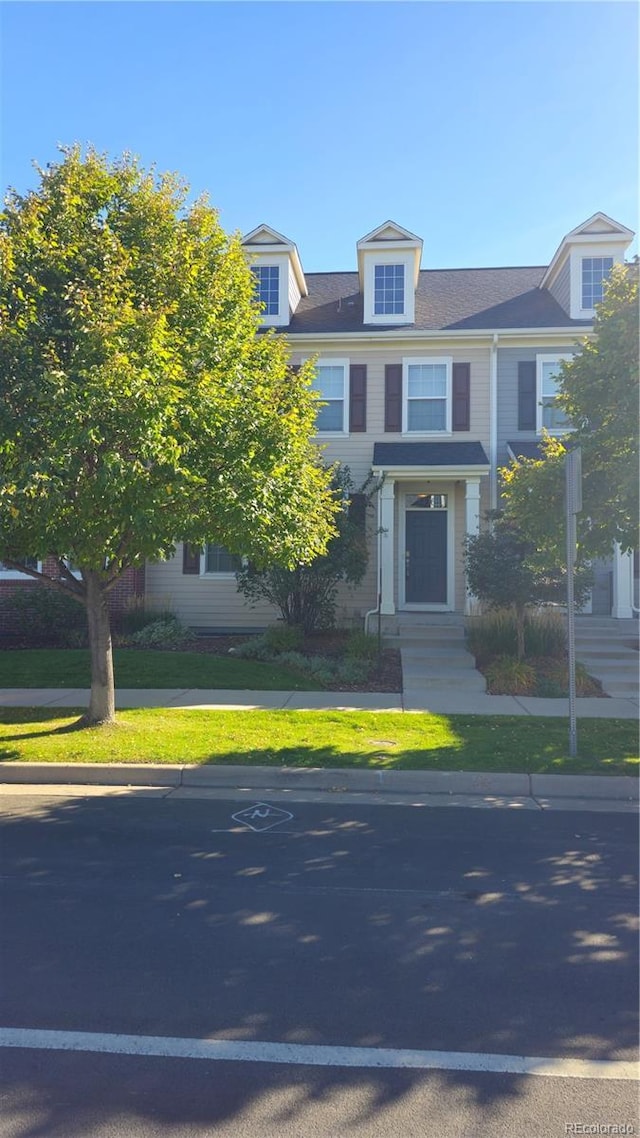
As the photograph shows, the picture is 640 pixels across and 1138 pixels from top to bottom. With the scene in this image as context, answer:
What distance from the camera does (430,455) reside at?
1644cm

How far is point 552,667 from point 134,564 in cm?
747

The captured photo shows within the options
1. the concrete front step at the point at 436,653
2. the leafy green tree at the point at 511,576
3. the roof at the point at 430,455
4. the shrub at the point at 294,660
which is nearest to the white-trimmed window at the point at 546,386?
the roof at the point at 430,455

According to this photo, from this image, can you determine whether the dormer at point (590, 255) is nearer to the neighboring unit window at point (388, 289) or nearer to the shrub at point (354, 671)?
the neighboring unit window at point (388, 289)

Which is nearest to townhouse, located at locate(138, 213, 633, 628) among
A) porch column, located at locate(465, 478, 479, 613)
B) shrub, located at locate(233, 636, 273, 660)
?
porch column, located at locate(465, 478, 479, 613)

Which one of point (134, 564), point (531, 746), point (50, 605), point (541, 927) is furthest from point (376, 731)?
point (50, 605)

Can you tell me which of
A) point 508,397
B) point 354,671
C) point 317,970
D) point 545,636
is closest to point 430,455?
point 508,397

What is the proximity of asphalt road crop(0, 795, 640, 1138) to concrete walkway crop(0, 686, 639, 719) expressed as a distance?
4.02 meters

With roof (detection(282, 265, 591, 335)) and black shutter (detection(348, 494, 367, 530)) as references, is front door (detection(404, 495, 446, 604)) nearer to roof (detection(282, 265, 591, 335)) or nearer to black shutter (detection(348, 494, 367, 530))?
black shutter (detection(348, 494, 367, 530))

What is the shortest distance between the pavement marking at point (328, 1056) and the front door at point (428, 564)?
47.1 feet

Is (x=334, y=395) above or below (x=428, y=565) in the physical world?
above

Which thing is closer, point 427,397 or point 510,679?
point 510,679

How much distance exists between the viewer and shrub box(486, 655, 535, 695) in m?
11.5

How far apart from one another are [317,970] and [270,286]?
16516 millimetres

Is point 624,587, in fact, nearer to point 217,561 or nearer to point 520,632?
point 520,632
